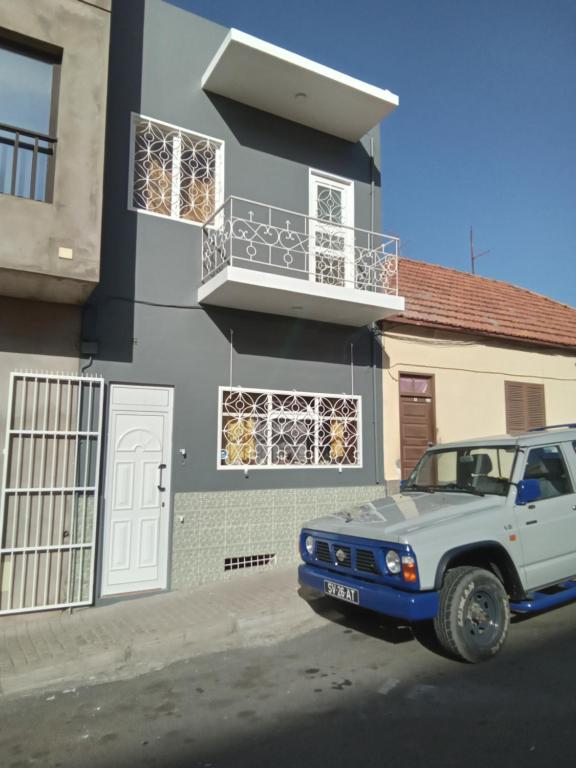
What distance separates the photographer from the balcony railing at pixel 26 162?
6.02 meters

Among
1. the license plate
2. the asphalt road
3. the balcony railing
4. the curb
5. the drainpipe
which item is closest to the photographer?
the asphalt road

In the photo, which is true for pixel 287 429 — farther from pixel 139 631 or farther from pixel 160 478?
pixel 139 631

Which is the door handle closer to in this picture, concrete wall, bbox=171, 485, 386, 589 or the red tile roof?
concrete wall, bbox=171, 485, 386, 589

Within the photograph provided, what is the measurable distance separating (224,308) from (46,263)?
267 cm

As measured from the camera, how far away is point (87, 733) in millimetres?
3742

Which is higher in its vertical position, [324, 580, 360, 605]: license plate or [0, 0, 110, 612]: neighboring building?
[0, 0, 110, 612]: neighboring building

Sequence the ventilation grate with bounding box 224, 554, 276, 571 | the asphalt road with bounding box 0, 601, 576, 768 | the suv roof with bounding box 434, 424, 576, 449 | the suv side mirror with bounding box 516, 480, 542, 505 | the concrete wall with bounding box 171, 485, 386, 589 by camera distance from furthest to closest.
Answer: the ventilation grate with bounding box 224, 554, 276, 571 < the concrete wall with bounding box 171, 485, 386, 589 < the suv roof with bounding box 434, 424, 576, 449 < the suv side mirror with bounding box 516, 480, 542, 505 < the asphalt road with bounding box 0, 601, 576, 768

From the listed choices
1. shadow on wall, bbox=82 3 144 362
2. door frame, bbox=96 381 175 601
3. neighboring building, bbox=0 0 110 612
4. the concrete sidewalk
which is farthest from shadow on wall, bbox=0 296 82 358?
the concrete sidewalk

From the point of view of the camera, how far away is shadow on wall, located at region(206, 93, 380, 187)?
327 inches

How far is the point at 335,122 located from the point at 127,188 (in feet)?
12.0

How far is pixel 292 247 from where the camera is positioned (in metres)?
8.46

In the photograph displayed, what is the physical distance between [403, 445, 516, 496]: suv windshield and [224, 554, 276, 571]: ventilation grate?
2547 mm

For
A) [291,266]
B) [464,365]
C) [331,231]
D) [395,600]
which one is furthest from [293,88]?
[395,600]

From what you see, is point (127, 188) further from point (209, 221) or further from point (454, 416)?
point (454, 416)
